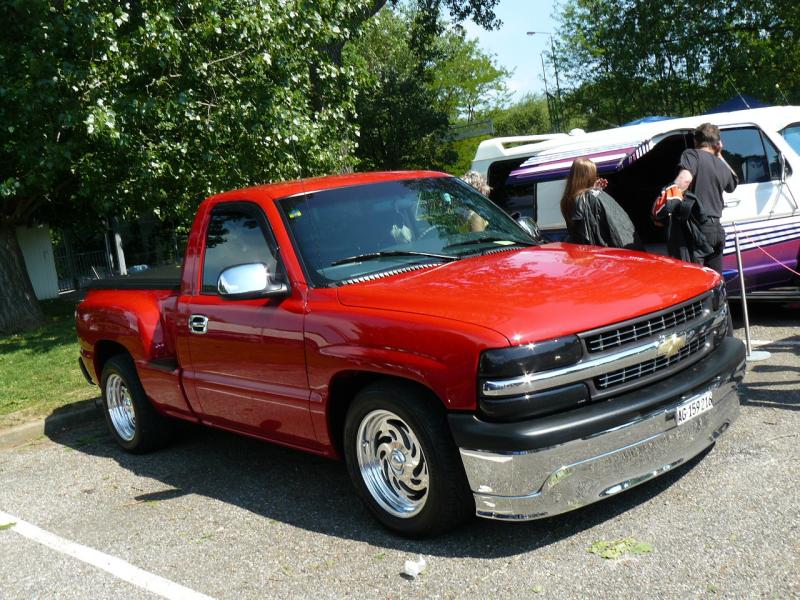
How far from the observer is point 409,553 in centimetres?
422

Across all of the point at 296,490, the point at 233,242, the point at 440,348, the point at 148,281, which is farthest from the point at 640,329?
the point at 148,281

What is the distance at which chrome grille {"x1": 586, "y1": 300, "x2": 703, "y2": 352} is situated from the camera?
153 inches

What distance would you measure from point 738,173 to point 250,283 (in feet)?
20.7

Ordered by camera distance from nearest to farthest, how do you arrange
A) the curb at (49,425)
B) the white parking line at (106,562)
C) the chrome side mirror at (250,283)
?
the white parking line at (106,562), the chrome side mirror at (250,283), the curb at (49,425)

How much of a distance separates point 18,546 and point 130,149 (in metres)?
8.19

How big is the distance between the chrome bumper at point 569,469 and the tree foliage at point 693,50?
Answer: 20.1m

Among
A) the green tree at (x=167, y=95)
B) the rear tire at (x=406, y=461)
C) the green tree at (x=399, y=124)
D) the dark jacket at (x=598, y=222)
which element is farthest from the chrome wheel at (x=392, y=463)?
the green tree at (x=399, y=124)

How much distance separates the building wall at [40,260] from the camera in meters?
25.0

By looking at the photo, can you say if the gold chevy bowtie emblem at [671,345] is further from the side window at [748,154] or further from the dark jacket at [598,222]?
the side window at [748,154]

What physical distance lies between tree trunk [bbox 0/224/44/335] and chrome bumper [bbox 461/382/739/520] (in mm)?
13570

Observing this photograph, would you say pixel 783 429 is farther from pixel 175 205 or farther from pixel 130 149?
pixel 175 205

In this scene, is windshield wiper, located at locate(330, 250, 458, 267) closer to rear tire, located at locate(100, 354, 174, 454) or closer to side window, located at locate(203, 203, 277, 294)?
side window, located at locate(203, 203, 277, 294)

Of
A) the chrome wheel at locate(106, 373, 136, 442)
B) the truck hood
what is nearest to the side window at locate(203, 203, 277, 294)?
the truck hood

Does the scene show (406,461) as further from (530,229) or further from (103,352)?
(103,352)
